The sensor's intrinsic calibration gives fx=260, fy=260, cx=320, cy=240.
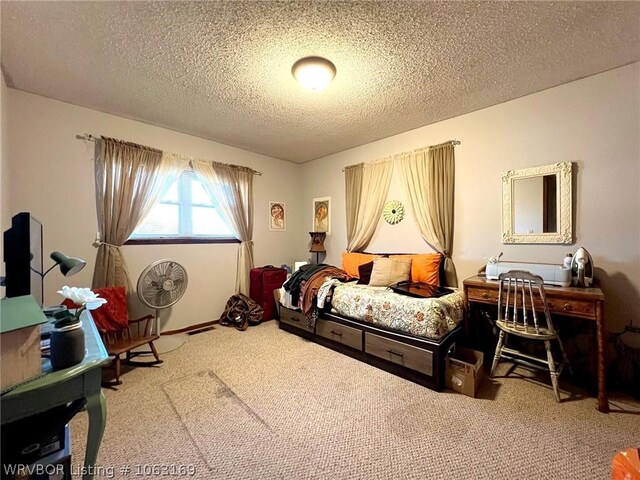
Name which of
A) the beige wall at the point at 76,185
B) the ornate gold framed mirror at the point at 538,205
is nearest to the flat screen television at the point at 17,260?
the beige wall at the point at 76,185

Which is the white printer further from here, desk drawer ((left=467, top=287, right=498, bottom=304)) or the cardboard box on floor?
the cardboard box on floor

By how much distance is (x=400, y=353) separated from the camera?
2248 mm

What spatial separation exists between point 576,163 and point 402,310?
1.98 meters

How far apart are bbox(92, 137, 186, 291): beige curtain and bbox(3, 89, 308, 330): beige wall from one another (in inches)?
3.6

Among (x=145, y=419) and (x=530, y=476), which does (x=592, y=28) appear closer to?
→ (x=530, y=476)

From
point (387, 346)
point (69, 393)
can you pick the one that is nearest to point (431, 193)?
point (387, 346)

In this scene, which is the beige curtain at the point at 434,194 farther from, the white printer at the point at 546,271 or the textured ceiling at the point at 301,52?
the white printer at the point at 546,271

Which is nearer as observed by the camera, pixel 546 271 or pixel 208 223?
pixel 546 271

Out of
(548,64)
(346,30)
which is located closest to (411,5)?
(346,30)

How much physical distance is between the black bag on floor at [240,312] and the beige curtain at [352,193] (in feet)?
5.54

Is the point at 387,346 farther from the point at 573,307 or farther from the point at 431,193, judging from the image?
the point at 431,193

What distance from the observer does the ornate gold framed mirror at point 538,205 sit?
2.29 metres

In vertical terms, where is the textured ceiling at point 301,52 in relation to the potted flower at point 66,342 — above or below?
above

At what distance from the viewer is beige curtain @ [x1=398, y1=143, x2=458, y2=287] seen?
2.96 metres
